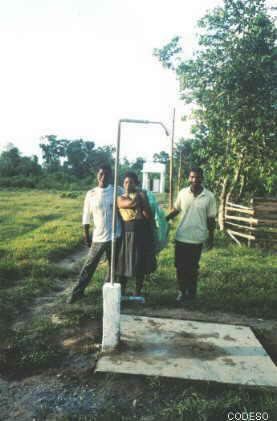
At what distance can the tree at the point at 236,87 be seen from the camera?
31.7 ft

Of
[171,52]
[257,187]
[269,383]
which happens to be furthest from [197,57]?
[269,383]

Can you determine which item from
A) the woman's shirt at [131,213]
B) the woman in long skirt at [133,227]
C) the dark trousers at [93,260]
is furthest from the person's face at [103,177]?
the dark trousers at [93,260]

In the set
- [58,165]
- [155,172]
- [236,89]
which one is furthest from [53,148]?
[236,89]

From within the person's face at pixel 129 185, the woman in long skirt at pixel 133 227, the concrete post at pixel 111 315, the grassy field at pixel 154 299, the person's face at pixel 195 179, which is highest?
the person's face at pixel 195 179

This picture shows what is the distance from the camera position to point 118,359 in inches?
147

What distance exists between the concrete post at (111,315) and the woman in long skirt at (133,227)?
1550 mm

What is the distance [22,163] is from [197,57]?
144ft

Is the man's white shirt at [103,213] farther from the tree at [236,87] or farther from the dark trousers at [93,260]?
the tree at [236,87]

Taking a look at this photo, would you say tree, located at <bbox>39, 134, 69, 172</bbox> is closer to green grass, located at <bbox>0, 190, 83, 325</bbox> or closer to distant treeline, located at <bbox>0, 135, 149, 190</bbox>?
distant treeline, located at <bbox>0, 135, 149, 190</bbox>

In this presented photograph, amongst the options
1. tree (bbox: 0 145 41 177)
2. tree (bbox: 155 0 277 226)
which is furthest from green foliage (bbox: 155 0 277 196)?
tree (bbox: 0 145 41 177)

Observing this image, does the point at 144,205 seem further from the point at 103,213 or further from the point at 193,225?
the point at 193,225

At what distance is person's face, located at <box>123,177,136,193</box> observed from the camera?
538 cm

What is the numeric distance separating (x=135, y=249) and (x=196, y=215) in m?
0.97

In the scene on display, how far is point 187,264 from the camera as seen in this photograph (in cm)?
562
